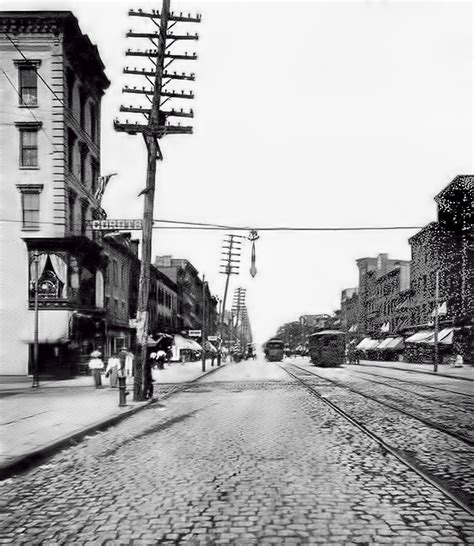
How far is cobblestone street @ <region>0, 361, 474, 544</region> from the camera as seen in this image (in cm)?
536

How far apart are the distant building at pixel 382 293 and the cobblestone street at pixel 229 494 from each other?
55988 millimetres

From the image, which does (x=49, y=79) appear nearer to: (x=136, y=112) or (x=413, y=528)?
(x=136, y=112)

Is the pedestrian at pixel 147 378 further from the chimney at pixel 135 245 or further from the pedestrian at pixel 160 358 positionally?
the chimney at pixel 135 245

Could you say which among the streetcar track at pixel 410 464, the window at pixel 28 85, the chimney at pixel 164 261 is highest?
the window at pixel 28 85

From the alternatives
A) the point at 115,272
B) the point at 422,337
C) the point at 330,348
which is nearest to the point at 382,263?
the point at 422,337

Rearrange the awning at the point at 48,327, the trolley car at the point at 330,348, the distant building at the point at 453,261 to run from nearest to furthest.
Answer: the awning at the point at 48,327
the distant building at the point at 453,261
the trolley car at the point at 330,348

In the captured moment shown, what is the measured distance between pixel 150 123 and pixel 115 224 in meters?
3.35

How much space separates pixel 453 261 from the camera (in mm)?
48219

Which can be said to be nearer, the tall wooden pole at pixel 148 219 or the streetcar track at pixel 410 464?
the streetcar track at pixel 410 464

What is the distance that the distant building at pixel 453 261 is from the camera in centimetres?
4541

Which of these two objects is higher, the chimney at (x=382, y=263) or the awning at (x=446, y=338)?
the chimney at (x=382, y=263)

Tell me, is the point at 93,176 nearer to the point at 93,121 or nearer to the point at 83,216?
the point at 93,121

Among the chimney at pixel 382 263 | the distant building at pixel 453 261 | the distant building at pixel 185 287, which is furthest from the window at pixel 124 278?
the chimney at pixel 382 263

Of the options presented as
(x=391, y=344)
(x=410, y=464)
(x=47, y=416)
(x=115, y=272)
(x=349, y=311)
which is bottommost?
(x=391, y=344)
